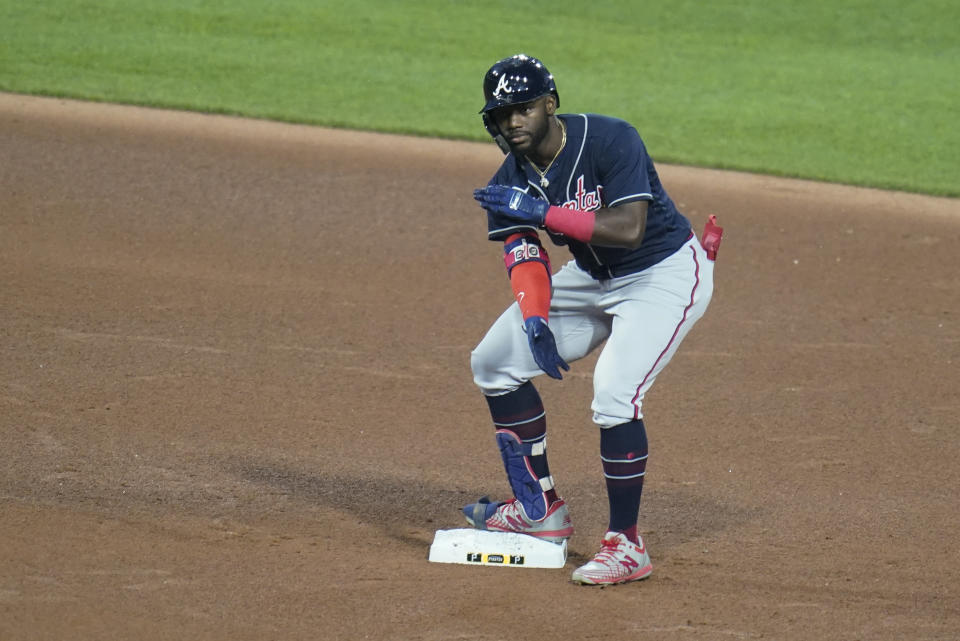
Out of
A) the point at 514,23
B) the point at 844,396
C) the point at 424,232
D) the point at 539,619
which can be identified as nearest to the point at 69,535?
the point at 539,619

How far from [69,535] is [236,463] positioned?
Answer: 0.97m

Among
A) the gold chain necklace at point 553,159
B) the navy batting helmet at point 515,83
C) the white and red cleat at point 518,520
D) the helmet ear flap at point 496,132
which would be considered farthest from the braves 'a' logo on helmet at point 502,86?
the white and red cleat at point 518,520

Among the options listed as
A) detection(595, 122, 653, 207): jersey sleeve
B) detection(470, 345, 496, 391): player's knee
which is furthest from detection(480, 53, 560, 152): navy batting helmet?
detection(470, 345, 496, 391): player's knee

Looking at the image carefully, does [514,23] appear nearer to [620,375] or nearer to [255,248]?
[255,248]

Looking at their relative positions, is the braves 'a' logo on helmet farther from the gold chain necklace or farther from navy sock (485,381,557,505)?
navy sock (485,381,557,505)

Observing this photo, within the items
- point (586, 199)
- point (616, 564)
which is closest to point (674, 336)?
point (586, 199)

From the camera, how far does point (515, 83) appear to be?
4.41 metres

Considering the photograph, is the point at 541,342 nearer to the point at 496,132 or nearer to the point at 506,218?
the point at 506,218

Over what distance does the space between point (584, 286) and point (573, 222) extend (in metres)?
0.48

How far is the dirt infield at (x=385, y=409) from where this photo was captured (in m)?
4.28

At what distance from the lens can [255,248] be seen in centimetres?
833

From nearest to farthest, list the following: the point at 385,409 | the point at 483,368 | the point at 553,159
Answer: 1. the point at 553,159
2. the point at 483,368
3. the point at 385,409

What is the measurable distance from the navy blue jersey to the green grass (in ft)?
19.5

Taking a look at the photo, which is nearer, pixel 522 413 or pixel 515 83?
pixel 515 83
